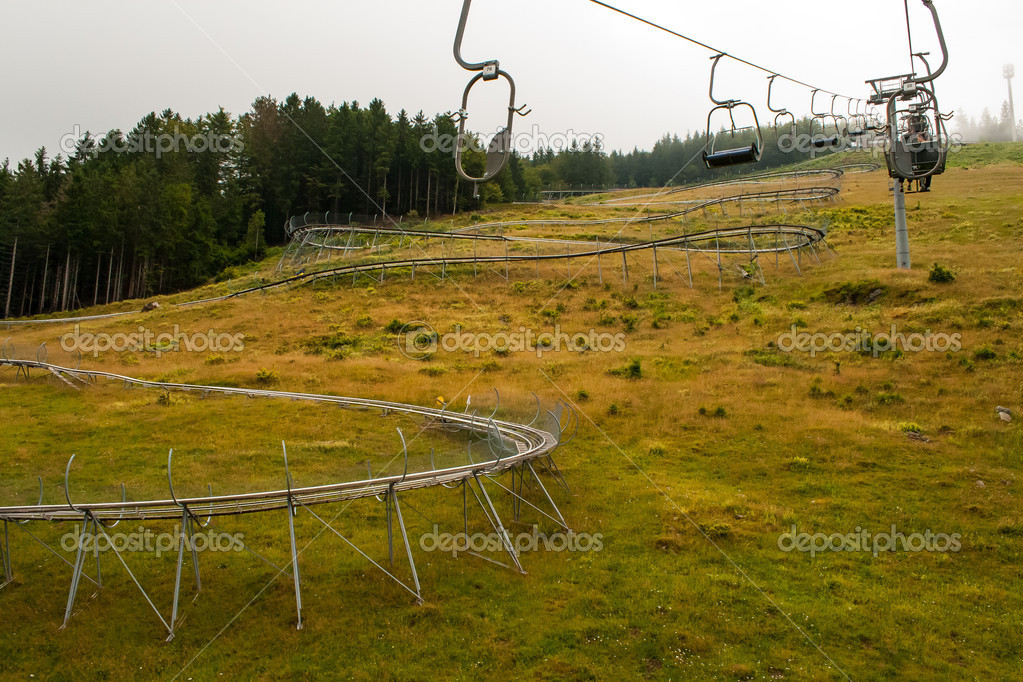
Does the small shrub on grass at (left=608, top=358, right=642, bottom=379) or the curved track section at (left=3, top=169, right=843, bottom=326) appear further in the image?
the curved track section at (left=3, top=169, right=843, bottom=326)

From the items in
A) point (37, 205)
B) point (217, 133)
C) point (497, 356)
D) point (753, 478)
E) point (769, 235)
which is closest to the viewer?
point (753, 478)

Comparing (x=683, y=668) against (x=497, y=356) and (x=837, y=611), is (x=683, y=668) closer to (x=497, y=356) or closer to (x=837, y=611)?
(x=837, y=611)

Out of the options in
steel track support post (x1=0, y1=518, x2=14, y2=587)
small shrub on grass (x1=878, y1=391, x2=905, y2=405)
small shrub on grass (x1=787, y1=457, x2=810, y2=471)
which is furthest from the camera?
small shrub on grass (x1=878, y1=391, x2=905, y2=405)

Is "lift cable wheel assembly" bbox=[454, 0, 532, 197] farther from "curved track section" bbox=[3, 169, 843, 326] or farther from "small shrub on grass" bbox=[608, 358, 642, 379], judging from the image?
"curved track section" bbox=[3, 169, 843, 326]

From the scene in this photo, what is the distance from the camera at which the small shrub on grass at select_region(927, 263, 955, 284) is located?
42.0 meters

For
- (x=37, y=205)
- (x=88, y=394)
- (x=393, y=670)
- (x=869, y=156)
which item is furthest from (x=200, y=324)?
(x=869, y=156)

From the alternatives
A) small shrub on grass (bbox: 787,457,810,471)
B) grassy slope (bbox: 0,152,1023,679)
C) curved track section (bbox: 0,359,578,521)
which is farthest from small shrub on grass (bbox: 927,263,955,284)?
curved track section (bbox: 0,359,578,521)

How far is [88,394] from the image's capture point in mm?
36031

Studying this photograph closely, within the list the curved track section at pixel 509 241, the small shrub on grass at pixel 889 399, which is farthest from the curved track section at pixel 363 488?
the curved track section at pixel 509 241

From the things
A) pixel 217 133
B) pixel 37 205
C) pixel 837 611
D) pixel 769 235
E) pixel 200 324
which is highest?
pixel 217 133

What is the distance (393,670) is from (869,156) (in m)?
122

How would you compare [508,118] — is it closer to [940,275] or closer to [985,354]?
[985,354]

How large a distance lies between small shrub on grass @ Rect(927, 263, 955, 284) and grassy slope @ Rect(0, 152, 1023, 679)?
1113 millimetres

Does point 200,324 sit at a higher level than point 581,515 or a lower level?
higher
